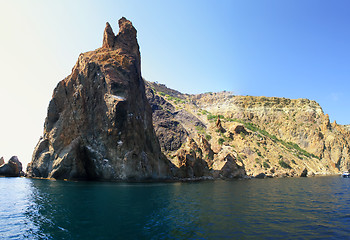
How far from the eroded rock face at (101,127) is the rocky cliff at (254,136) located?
2092 cm

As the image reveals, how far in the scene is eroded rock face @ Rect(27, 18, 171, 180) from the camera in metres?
55.2

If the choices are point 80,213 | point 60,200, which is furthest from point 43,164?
point 80,213

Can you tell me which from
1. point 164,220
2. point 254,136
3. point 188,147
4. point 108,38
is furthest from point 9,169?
point 254,136

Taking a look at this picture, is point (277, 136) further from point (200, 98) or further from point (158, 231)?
point (158, 231)

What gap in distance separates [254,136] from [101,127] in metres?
90.4

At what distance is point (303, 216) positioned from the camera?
20.4 metres

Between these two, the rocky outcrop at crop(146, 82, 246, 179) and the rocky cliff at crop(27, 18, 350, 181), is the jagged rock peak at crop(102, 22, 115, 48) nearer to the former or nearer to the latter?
the rocky cliff at crop(27, 18, 350, 181)

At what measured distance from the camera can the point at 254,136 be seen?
116 metres

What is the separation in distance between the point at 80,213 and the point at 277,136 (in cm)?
14945

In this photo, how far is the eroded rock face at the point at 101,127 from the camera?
181 ft

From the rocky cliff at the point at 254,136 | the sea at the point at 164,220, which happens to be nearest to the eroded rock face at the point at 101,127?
the rocky cliff at the point at 254,136

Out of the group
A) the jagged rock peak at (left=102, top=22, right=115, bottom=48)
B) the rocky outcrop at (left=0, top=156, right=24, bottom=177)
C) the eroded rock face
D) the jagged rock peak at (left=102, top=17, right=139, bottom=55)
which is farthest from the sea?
the rocky outcrop at (left=0, top=156, right=24, bottom=177)

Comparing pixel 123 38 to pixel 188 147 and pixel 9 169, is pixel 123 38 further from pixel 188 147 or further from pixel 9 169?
pixel 9 169

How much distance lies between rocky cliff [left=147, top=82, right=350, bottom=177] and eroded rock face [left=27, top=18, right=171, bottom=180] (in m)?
20.9
